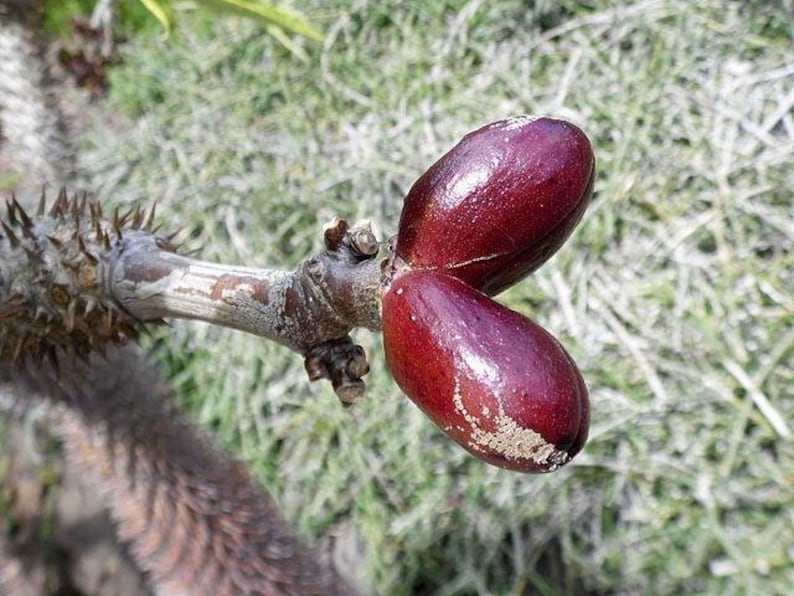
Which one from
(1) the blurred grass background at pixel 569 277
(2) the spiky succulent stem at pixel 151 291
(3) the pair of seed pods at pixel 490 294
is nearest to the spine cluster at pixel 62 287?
(2) the spiky succulent stem at pixel 151 291

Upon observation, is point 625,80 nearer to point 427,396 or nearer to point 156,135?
point 156,135

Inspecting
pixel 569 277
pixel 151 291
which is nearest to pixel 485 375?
pixel 151 291

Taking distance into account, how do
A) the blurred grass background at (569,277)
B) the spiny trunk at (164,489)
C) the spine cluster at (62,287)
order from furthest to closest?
the blurred grass background at (569,277)
the spiny trunk at (164,489)
the spine cluster at (62,287)

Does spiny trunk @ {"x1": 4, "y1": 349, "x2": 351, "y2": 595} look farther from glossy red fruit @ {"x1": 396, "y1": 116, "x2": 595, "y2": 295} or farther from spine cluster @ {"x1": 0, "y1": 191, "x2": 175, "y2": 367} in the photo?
glossy red fruit @ {"x1": 396, "y1": 116, "x2": 595, "y2": 295}

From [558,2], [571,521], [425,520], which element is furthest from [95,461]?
[558,2]

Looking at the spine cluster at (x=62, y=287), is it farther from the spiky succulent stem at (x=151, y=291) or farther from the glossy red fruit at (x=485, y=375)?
the glossy red fruit at (x=485, y=375)

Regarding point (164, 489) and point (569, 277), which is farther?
point (569, 277)

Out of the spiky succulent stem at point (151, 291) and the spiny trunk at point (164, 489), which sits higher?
the spiky succulent stem at point (151, 291)

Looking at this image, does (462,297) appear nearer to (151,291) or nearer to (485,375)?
(485,375)
